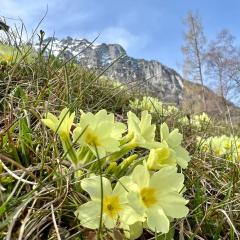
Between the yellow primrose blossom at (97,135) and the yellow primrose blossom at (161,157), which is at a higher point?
the yellow primrose blossom at (97,135)

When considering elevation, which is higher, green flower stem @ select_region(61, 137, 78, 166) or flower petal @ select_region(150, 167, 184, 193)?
green flower stem @ select_region(61, 137, 78, 166)

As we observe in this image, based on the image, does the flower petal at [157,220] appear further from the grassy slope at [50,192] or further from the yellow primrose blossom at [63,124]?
the yellow primrose blossom at [63,124]

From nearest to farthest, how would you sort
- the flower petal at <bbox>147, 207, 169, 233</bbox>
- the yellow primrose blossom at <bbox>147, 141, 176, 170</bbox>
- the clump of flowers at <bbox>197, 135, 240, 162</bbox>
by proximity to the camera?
the flower petal at <bbox>147, 207, 169, 233</bbox>, the yellow primrose blossom at <bbox>147, 141, 176, 170</bbox>, the clump of flowers at <bbox>197, 135, 240, 162</bbox>

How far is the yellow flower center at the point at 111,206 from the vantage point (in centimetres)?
90

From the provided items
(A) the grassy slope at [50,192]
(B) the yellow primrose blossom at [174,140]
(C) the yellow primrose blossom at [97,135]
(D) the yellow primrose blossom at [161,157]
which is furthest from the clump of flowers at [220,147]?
(C) the yellow primrose blossom at [97,135]

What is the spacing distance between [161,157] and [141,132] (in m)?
0.09

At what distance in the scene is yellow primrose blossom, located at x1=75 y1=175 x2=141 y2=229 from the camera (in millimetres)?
888

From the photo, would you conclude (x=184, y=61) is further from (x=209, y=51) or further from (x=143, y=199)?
(x=143, y=199)

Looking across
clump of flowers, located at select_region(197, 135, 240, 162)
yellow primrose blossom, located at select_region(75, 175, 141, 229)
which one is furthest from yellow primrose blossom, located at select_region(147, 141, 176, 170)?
clump of flowers, located at select_region(197, 135, 240, 162)

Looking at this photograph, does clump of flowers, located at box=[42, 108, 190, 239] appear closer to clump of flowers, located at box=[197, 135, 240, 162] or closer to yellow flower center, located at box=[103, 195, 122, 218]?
yellow flower center, located at box=[103, 195, 122, 218]

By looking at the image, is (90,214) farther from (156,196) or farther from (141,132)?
(141,132)

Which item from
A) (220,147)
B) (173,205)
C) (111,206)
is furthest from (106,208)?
(220,147)

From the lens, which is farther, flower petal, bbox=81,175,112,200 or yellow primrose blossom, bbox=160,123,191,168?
yellow primrose blossom, bbox=160,123,191,168

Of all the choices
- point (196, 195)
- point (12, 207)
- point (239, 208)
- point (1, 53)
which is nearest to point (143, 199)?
point (12, 207)
